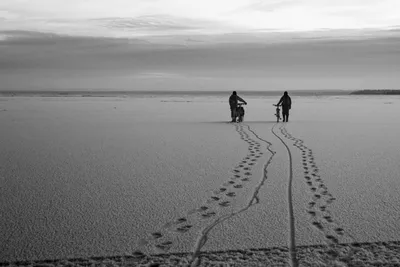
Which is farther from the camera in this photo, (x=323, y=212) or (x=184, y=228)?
(x=323, y=212)

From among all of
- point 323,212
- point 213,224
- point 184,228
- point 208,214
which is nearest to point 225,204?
point 208,214

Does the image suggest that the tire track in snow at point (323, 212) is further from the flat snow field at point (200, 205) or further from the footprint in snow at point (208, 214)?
the footprint in snow at point (208, 214)

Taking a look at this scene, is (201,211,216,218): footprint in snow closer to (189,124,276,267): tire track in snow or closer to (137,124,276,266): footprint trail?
(137,124,276,266): footprint trail

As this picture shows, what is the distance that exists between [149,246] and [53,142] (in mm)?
6945

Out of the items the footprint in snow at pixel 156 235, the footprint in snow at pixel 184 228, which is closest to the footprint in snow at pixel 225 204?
the footprint in snow at pixel 184 228

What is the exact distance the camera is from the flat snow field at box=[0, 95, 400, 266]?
3533mm

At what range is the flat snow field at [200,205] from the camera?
353 cm

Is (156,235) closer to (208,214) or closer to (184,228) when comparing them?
(184,228)

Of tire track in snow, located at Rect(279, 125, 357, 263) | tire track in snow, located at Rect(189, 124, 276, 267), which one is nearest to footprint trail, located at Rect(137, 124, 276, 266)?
tire track in snow, located at Rect(189, 124, 276, 267)

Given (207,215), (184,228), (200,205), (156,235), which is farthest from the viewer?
(200,205)

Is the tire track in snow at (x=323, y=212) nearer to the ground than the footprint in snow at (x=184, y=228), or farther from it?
farther from it

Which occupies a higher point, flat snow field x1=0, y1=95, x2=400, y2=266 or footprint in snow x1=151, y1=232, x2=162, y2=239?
flat snow field x1=0, y1=95, x2=400, y2=266

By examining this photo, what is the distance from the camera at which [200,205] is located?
478 cm

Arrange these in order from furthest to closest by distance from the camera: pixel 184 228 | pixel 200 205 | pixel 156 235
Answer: pixel 200 205, pixel 184 228, pixel 156 235
